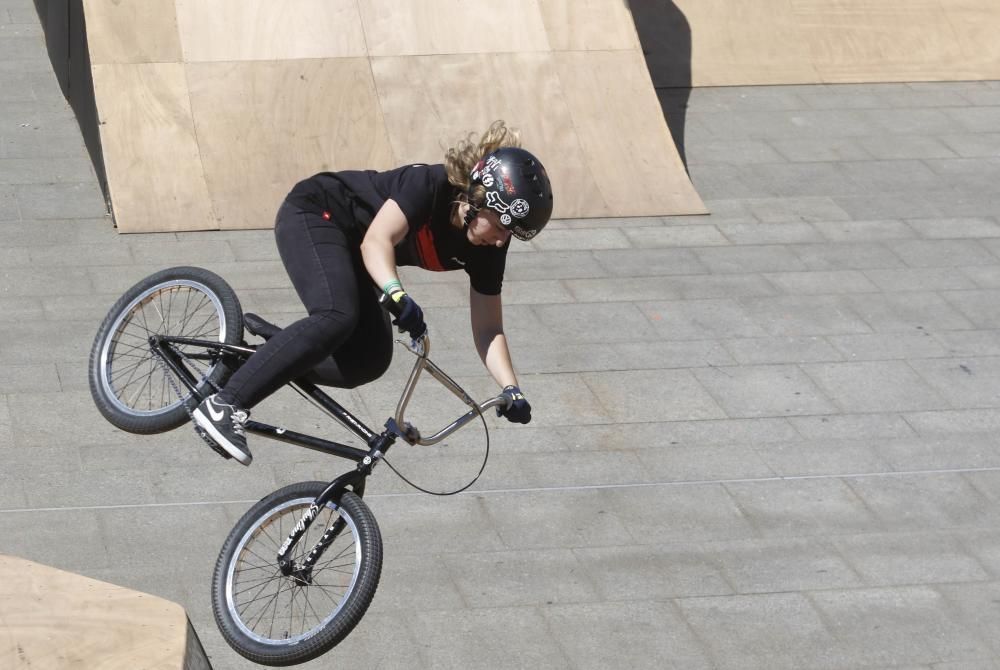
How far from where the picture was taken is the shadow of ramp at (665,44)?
17.5 metres

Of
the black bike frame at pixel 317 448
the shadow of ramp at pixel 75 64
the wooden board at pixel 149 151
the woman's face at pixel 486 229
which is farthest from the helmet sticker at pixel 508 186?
the shadow of ramp at pixel 75 64

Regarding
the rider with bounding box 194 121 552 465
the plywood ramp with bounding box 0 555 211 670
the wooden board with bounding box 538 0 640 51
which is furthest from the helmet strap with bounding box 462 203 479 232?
the wooden board with bounding box 538 0 640 51

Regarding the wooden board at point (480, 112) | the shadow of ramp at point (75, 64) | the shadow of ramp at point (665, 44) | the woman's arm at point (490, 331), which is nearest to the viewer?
the woman's arm at point (490, 331)

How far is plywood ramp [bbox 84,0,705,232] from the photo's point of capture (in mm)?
13117

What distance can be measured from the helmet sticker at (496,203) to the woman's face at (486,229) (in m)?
0.04

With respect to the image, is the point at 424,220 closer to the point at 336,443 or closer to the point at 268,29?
the point at 336,443

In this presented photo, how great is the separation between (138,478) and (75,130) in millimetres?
6884

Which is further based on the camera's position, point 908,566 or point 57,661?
point 908,566

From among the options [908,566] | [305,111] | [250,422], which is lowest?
[908,566]

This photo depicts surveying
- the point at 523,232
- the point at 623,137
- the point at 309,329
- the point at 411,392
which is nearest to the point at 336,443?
the point at 411,392

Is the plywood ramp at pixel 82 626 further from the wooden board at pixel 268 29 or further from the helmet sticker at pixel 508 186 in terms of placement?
the wooden board at pixel 268 29

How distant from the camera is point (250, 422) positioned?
237 inches

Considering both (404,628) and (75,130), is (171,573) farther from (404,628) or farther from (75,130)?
(75,130)

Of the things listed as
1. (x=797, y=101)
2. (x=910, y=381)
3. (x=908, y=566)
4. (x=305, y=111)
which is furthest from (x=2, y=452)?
(x=797, y=101)
